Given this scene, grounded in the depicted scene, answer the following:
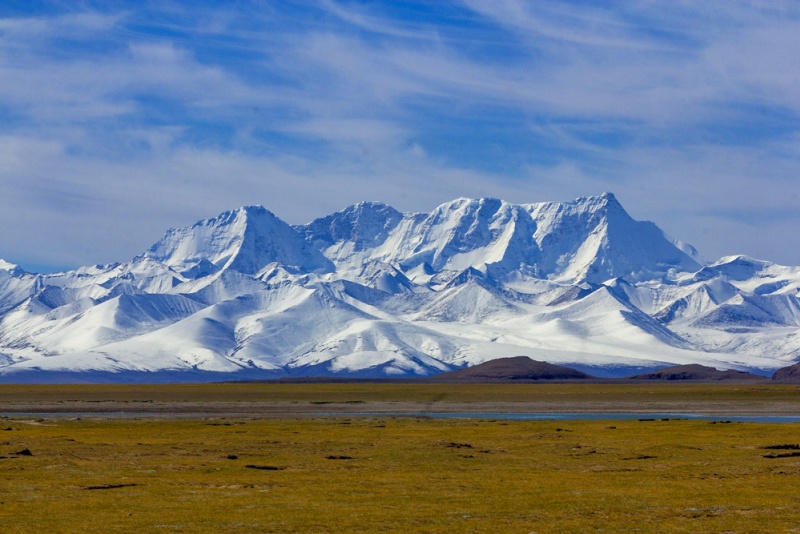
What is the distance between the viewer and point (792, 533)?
1302 inches

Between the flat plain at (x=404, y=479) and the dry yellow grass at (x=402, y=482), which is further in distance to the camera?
the flat plain at (x=404, y=479)

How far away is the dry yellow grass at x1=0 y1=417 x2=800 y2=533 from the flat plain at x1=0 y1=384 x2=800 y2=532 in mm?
86

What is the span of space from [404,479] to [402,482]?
1.26 meters

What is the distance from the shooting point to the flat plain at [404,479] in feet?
118

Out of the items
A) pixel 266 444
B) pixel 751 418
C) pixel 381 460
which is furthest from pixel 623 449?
pixel 751 418

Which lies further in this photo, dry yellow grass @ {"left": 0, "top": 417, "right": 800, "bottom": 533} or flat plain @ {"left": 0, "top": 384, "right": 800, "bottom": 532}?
flat plain @ {"left": 0, "top": 384, "right": 800, "bottom": 532}

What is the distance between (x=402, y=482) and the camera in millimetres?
47344

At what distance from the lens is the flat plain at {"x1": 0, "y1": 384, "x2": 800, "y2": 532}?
36.0 m

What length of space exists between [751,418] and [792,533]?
84.4m

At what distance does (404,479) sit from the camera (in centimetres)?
4859

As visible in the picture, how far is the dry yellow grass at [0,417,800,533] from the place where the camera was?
3581 cm

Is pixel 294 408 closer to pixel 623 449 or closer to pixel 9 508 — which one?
pixel 623 449

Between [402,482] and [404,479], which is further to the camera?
[404,479]

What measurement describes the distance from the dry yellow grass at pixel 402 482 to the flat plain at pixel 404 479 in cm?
9
